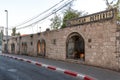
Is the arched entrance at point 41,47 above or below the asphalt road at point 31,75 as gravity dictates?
above

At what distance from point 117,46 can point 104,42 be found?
1.35 metres

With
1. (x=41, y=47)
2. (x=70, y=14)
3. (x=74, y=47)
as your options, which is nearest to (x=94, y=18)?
(x=74, y=47)

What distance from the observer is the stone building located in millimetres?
14461

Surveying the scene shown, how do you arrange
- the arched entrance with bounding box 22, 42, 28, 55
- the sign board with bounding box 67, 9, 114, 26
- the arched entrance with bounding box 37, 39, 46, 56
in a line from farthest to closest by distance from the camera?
the arched entrance with bounding box 22, 42, 28, 55 < the arched entrance with bounding box 37, 39, 46, 56 < the sign board with bounding box 67, 9, 114, 26

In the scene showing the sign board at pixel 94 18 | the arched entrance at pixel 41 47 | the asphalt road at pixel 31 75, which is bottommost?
the asphalt road at pixel 31 75

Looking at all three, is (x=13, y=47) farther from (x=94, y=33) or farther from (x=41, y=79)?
(x=41, y=79)

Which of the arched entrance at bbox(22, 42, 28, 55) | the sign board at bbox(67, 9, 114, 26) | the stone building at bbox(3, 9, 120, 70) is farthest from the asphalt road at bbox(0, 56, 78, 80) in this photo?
the arched entrance at bbox(22, 42, 28, 55)

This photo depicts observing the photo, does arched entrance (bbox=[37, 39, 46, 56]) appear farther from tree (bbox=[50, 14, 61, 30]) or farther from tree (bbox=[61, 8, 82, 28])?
tree (bbox=[50, 14, 61, 30])

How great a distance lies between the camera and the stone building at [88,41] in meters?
14.5

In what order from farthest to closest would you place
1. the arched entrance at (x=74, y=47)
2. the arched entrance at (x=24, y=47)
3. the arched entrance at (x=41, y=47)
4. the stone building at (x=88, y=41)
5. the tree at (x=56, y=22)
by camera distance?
the tree at (x=56, y=22) → the arched entrance at (x=24, y=47) → the arched entrance at (x=41, y=47) → the arched entrance at (x=74, y=47) → the stone building at (x=88, y=41)

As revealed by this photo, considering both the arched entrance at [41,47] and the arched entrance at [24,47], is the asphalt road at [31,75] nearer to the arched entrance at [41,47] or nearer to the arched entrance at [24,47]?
the arched entrance at [41,47]

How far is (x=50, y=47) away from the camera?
23.8 metres

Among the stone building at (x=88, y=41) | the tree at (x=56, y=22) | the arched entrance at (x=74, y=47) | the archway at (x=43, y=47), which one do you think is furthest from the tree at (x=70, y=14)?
the arched entrance at (x=74, y=47)

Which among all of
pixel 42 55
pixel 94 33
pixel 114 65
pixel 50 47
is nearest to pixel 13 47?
pixel 42 55
